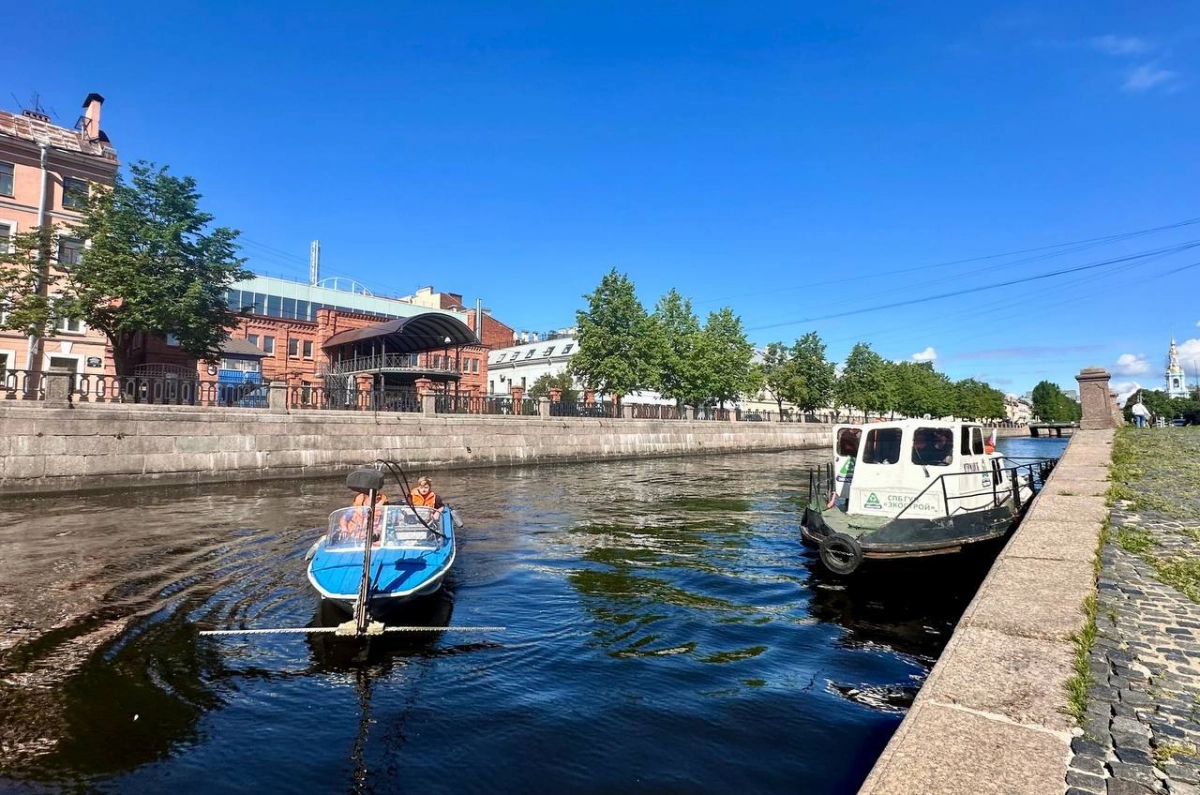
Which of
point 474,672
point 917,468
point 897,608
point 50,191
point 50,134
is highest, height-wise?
point 50,134

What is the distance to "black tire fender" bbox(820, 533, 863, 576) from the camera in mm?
9656

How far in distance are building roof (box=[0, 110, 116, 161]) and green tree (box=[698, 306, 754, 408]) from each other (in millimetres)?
43183

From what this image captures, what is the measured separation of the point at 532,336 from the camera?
91.5 m

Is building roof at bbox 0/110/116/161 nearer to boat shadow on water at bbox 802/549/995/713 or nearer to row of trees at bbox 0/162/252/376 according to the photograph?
row of trees at bbox 0/162/252/376

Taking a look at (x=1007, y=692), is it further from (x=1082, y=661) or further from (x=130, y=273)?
(x=130, y=273)

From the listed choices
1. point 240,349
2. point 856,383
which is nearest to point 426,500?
point 240,349

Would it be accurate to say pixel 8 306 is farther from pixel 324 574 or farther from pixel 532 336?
pixel 532 336

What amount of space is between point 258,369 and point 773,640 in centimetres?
4841

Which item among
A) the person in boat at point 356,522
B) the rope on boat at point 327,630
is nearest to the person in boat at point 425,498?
the person in boat at point 356,522

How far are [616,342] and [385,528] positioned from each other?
137 feet

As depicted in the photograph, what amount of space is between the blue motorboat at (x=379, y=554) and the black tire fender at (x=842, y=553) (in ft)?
19.1

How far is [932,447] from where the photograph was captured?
1141cm

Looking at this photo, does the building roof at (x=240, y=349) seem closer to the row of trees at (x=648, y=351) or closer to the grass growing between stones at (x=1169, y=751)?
the row of trees at (x=648, y=351)

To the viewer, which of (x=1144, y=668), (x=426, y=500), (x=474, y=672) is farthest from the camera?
(x=426, y=500)
